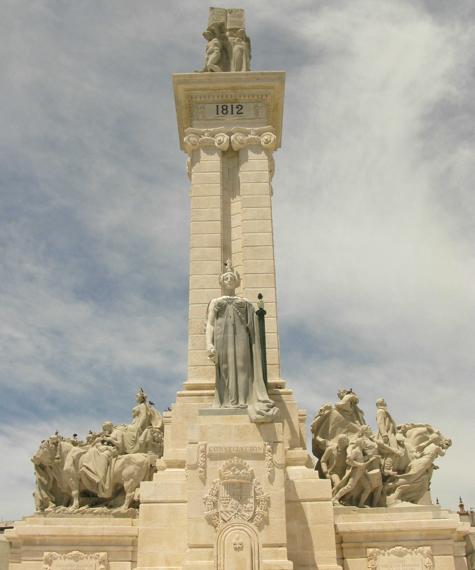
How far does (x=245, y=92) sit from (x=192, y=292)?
6.12 meters

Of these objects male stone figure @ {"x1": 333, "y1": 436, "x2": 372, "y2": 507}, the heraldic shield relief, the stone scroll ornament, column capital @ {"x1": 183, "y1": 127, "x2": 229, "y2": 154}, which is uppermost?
the stone scroll ornament

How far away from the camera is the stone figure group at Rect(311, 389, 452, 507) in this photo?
15320mm

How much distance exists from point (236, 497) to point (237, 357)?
2.89 m

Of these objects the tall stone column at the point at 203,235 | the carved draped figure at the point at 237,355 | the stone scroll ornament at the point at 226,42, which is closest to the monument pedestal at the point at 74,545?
the carved draped figure at the point at 237,355

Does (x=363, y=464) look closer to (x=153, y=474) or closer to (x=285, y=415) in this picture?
(x=285, y=415)

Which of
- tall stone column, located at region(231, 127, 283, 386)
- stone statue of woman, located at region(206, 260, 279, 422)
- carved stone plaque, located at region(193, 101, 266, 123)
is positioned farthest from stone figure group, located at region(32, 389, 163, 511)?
carved stone plaque, located at region(193, 101, 266, 123)

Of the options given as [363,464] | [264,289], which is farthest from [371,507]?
[264,289]

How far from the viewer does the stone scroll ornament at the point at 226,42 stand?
65.6 ft

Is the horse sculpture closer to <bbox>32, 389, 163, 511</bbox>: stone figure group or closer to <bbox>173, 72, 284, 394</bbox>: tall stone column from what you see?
<bbox>32, 389, 163, 511</bbox>: stone figure group

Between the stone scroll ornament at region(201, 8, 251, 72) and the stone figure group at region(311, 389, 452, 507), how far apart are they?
32.6ft

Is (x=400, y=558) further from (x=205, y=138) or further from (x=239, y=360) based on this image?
(x=205, y=138)

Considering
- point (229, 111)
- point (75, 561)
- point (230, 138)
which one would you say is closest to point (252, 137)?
point (230, 138)

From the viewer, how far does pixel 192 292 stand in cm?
1692

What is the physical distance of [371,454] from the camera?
15547 millimetres
